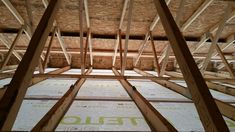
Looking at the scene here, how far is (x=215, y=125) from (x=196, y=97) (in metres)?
0.21

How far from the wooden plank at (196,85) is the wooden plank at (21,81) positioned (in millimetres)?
990

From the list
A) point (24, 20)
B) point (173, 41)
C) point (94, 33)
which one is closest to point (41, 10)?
point (24, 20)

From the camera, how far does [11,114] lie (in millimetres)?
1052

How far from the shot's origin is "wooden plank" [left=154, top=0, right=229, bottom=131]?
1079 millimetres

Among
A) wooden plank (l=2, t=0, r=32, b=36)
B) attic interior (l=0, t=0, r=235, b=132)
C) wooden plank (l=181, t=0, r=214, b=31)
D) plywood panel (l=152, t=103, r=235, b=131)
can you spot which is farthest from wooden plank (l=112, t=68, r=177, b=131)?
wooden plank (l=2, t=0, r=32, b=36)

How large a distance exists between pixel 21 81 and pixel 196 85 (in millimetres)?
1099

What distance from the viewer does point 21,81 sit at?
3.77ft

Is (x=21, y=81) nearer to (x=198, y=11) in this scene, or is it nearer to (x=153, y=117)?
(x=153, y=117)

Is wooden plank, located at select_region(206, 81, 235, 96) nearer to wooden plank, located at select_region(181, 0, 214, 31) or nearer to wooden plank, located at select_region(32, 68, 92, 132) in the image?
wooden plank, located at select_region(181, 0, 214, 31)

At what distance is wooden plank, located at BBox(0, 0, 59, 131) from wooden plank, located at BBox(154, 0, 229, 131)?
0.99 metres

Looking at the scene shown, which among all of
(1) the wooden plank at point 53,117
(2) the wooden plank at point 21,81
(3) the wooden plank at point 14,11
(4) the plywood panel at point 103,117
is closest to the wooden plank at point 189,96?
(4) the plywood panel at point 103,117

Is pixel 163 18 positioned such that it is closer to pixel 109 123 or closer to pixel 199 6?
pixel 109 123

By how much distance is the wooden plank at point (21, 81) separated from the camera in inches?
40.4

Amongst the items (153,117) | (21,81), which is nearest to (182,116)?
(153,117)
